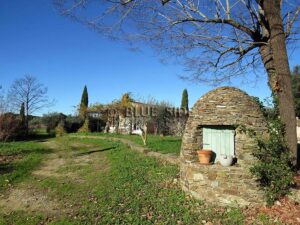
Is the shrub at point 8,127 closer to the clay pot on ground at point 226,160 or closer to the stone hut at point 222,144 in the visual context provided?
the stone hut at point 222,144

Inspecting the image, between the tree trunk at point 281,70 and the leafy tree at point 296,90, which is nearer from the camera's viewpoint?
the tree trunk at point 281,70

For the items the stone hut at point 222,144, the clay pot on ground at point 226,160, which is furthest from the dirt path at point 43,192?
the clay pot on ground at point 226,160

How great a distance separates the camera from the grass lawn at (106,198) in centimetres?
619

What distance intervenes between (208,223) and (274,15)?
20.4 ft

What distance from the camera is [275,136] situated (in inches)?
280

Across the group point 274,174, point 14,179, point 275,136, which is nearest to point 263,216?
point 274,174

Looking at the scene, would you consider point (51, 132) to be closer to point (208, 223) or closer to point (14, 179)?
point (14, 179)

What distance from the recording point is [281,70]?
7805 mm

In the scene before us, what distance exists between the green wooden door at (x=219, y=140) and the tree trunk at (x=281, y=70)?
1576 mm

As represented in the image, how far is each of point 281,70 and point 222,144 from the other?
2.78 metres

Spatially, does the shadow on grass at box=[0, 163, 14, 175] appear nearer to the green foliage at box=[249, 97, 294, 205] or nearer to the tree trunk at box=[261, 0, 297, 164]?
the green foliage at box=[249, 97, 294, 205]

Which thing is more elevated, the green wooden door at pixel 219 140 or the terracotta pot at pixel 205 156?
the green wooden door at pixel 219 140

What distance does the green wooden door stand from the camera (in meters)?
7.76

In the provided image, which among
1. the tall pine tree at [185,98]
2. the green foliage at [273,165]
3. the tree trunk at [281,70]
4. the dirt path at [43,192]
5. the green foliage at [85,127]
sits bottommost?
the dirt path at [43,192]
